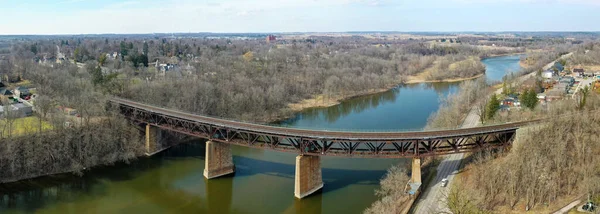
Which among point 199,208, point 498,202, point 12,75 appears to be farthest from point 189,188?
point 12,75

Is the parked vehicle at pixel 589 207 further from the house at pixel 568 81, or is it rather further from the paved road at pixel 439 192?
the house at pixel 568 81

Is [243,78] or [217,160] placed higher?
[243,78]

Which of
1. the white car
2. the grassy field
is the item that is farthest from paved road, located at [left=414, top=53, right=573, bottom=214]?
the grassy field

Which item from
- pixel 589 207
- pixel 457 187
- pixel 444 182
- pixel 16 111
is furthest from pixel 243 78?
pixel 589 207

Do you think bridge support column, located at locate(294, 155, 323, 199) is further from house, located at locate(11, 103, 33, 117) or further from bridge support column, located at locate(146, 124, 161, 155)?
house, located at locate(11, 103, 33, 117)

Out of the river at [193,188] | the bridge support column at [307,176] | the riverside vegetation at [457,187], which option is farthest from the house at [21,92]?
the riverside vegetation at [457,187]

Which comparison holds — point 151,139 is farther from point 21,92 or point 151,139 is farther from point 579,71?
point 579,71

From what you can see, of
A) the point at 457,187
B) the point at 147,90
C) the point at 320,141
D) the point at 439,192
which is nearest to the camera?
the point at 457,187
